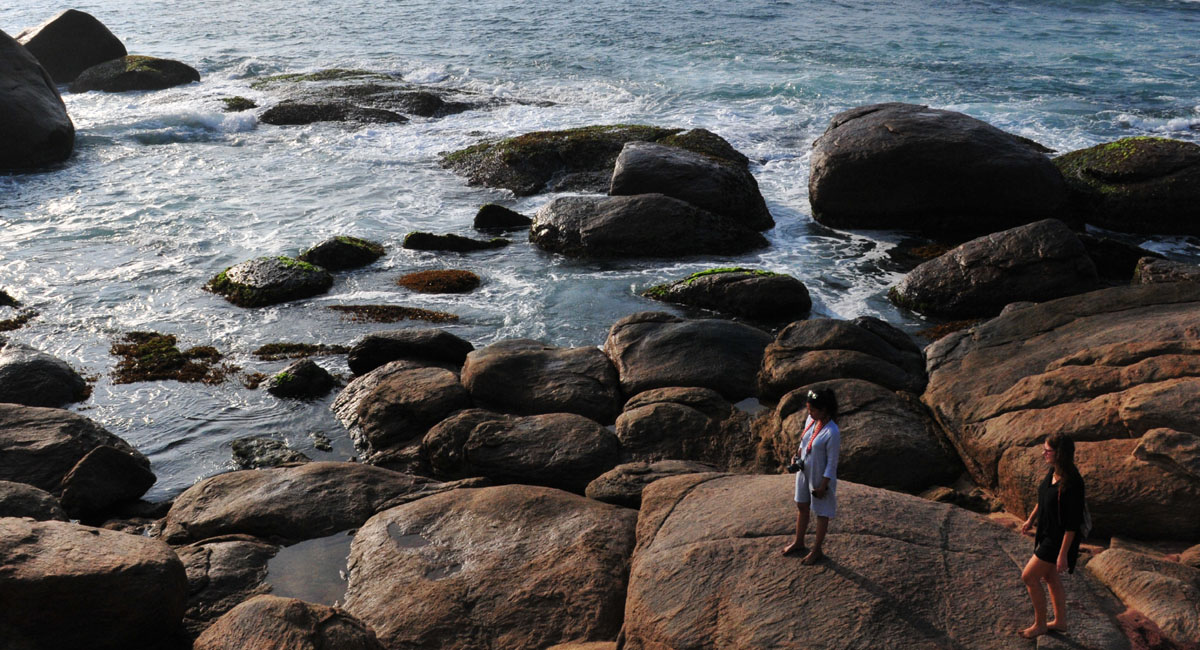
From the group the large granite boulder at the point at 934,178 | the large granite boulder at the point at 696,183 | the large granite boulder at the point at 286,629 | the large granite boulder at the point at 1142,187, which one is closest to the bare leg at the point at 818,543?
the large granite boulder at the point at 286,629

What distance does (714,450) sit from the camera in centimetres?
1250

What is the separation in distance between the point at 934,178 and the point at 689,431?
1205cm

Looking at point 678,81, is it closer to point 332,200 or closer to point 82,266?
point 332,200

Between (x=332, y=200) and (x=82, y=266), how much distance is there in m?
6.65

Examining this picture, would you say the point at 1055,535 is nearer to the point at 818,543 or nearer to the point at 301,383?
the point at 818,543

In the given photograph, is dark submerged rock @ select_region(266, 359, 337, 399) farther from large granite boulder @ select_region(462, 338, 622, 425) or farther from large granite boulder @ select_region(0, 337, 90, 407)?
large granite boulder @ select_region(0, 337, 90, 407)

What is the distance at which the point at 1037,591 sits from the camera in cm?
750

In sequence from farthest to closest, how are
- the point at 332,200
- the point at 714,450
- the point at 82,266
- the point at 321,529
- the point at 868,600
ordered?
1. the point at 332,200
2. the point at 82,266
3. the point at 714,450
4. the point at 321,529
5. the point at 868,600

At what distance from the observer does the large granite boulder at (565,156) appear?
25.7m

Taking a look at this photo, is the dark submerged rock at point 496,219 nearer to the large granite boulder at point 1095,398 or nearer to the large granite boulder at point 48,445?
the large granite boulder at point 48,445

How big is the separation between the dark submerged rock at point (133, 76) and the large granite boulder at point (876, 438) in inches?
1445

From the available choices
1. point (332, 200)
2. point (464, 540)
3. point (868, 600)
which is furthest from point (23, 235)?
point (868, 600)

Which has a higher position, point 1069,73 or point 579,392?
point 1069,73

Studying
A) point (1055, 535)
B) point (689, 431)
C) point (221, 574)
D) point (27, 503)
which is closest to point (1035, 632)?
point (1055, 535)
